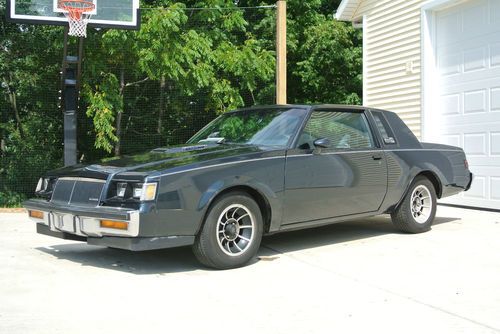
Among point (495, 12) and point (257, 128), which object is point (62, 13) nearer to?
point (257, 128)

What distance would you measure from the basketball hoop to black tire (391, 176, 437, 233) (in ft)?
18.8

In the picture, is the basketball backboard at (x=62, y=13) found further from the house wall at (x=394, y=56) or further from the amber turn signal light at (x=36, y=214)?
the house wall at (x=394, y=56)

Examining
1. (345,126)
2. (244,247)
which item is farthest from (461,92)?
(244,247)

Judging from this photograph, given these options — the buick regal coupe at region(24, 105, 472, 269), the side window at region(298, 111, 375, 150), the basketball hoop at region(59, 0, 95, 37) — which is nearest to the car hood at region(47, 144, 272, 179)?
the buick regal coupe at region(24, 105, 472, 269)

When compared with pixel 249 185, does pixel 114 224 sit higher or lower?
lower

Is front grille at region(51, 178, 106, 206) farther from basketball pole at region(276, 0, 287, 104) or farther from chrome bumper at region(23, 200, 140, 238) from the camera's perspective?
basketball pole at region(276, 0, 287, 104)

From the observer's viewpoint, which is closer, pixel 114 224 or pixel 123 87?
pixel 114 224

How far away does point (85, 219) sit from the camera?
5285mm

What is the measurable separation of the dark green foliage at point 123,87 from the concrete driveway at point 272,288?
501 centimetres

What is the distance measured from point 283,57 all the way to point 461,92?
3.26 m

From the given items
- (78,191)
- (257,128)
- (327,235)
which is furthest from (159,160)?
(327,235)

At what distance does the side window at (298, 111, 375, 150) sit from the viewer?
6285 millimetres

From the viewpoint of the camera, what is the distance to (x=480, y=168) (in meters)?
9.83

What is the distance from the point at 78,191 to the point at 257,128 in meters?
1.96
